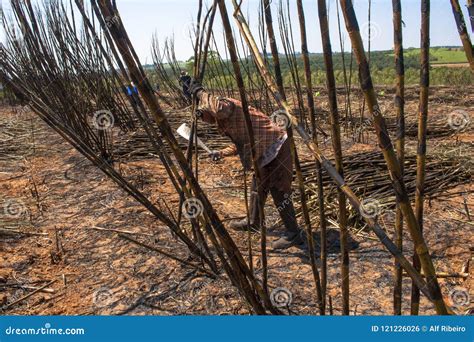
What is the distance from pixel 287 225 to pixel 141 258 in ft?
2.66

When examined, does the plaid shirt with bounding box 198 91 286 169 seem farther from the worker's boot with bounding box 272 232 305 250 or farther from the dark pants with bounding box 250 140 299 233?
the worker's boot with bounding box 272 232 305 250

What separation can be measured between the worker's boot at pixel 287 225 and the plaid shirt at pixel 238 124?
0.24 metres

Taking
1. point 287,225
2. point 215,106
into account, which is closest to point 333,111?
point 215,106

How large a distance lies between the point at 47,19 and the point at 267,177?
2647 mm

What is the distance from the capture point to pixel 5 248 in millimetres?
2279

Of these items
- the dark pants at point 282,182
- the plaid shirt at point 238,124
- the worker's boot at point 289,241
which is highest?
the plaid shirt at point 238,124

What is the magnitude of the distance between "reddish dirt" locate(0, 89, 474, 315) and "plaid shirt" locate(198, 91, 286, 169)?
553 mm

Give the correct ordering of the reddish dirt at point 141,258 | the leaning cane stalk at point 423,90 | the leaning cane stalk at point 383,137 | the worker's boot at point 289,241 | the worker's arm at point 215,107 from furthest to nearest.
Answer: the worker's boot at point 289,241, the worker's arm at point 215,107, the reddish dirt at point 141,258, the leaning cane stalk at point 423,90, the leaning cane stalk at point 383,137

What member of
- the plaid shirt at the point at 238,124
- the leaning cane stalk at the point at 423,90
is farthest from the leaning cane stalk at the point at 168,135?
the plaid shirt at the point at 238,124

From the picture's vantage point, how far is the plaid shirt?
6.91ft

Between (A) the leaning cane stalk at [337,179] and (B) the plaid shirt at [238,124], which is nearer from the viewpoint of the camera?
(A) the leaning cane stalk at [337,179]

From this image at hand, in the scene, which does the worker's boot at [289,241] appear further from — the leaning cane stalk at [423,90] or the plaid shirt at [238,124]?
the leaning cane stalk at [423,90]

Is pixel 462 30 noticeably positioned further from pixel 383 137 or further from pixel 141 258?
pixel 141 258

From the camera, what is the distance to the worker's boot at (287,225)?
228 cm
